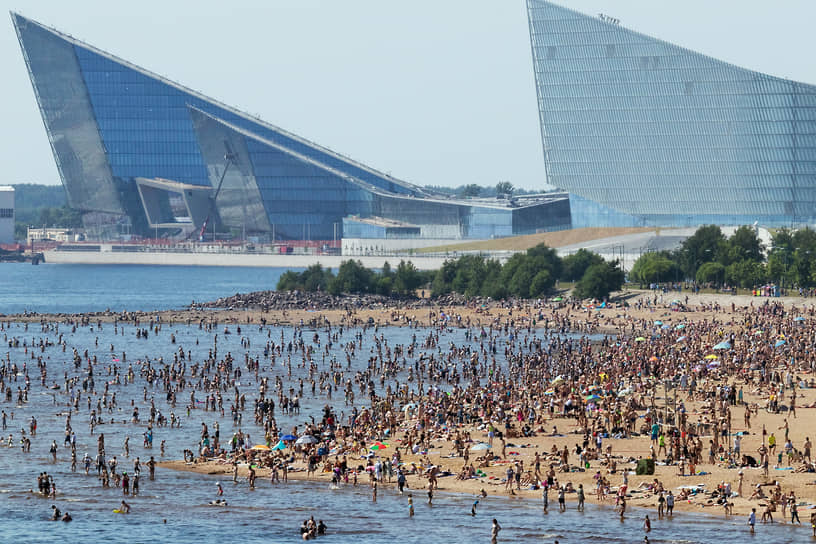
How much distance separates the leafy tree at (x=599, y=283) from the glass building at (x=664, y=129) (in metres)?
56.9

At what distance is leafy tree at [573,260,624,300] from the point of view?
107875 millimetres

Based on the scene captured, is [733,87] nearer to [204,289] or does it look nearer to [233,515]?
[204,289]

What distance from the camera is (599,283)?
10794cm

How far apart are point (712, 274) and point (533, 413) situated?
204 feet

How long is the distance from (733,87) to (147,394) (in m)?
112

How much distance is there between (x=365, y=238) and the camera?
191 meters

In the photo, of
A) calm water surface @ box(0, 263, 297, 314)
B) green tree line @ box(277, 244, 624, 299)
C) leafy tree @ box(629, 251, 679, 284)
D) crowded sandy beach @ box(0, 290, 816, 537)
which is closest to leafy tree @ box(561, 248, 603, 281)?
green tree line @ box(277, 244, 624, 299)

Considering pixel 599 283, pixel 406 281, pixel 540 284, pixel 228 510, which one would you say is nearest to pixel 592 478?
pixel 228 510

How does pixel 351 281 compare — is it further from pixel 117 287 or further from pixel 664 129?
pixel 664 129

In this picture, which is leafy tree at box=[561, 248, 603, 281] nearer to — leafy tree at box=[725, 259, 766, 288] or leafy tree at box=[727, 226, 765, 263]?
leafy tree at box=[727, 226, 765, 263]

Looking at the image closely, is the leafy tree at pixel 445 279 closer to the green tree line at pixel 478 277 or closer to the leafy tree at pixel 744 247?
the green tree line at pixel 478 277

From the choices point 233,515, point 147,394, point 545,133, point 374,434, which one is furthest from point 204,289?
point 233,515

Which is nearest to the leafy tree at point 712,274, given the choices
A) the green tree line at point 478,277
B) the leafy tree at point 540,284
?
the green tree line at point 478,277

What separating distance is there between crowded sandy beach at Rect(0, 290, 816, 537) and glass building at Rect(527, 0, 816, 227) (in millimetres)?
70413
